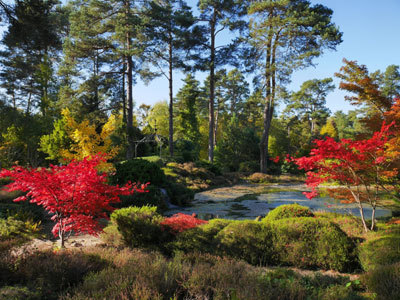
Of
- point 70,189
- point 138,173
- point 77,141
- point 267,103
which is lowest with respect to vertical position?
point 138,173

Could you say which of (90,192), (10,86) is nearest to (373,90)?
(90,192)

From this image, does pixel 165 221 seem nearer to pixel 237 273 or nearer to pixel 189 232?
pixel 189 232

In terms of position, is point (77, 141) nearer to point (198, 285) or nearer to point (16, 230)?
point (16, 230)

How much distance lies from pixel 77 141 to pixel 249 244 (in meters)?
11.8

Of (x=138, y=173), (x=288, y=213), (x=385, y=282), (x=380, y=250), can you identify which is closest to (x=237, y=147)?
(x=138, y=173)

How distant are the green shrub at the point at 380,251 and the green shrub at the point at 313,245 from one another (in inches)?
8.1

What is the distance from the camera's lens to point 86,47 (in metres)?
16.2

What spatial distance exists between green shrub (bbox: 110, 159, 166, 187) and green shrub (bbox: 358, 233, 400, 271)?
6.82 meters

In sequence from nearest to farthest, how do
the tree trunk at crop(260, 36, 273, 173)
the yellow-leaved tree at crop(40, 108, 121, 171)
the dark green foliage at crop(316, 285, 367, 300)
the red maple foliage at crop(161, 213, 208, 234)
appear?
the dark green foliage at crop(316, 285, 367, 300) → the red maple foliage at crop(161, 213, 208, 234) → the yellow-leaved tree at crop(40, 108, 121, 171) → the tree trunk at crop(260, 36, 273, 173)

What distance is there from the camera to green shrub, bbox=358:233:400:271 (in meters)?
3.48

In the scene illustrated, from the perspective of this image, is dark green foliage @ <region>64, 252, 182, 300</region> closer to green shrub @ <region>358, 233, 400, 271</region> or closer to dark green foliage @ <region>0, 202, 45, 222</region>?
green shrub @ <region>358, 233, 400, 271</region>

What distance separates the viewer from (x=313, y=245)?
13.0ft

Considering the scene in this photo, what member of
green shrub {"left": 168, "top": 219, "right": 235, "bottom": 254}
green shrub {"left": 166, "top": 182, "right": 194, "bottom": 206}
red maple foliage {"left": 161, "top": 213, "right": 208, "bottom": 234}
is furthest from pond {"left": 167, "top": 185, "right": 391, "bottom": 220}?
green shrub {"left": 168, "top": 219, "right": 235, "bottom": 254}

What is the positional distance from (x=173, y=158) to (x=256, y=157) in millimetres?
8091
